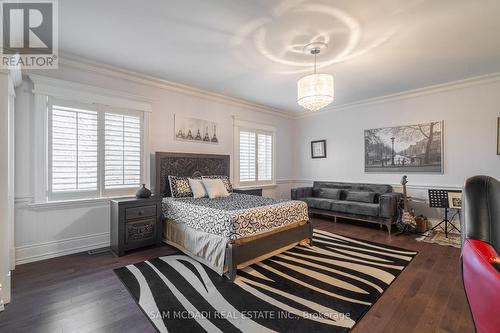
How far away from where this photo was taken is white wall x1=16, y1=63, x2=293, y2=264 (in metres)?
2.95

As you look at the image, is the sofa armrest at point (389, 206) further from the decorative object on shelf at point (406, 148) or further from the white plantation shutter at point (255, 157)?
the white plantation shutter at point (255, 157)

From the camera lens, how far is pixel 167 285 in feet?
7.78

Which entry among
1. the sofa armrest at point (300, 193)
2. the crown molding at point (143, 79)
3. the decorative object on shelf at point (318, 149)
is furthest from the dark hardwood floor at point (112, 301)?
the decorative object on shelf at point (318, 149)

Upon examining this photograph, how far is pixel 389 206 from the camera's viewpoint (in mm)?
4180

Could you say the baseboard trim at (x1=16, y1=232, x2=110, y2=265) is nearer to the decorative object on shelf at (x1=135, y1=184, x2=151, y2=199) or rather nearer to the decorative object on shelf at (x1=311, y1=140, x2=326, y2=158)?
the decorative object on shelf at (x1=135, y1=184, x2=151, y2=199)

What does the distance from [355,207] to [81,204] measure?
15.4 ft

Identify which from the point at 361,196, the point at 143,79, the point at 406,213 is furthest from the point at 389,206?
the point at 143,79

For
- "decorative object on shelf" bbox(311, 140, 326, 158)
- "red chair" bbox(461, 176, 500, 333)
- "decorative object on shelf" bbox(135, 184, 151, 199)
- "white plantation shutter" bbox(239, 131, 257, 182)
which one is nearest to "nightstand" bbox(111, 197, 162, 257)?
"decorative object on shelf" bbox(135, 184, 151, 199)

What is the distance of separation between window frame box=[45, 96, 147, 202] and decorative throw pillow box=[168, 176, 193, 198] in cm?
49

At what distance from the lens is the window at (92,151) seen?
3152 millimetres

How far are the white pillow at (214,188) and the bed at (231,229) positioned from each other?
1.87 feet

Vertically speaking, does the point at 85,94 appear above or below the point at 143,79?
below

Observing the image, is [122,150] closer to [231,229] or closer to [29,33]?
[29,33]

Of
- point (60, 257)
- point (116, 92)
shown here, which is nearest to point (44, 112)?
point (116, 92)
